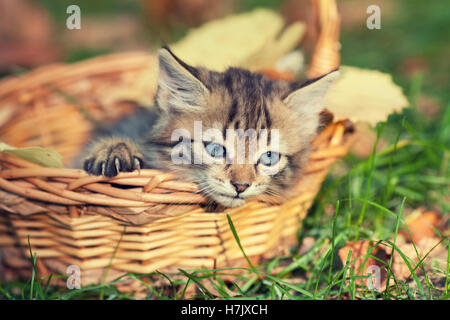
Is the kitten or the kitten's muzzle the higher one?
the kitten

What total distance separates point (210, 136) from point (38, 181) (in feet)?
2.23

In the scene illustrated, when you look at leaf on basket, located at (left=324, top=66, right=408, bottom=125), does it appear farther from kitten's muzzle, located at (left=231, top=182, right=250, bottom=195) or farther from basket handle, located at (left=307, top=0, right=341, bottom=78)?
kitten's muzzle, located at (left=231, top=182, right=250, bottom=195)

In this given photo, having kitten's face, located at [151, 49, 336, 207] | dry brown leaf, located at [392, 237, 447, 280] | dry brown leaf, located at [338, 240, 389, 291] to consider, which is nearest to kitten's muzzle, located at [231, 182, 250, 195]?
kitten's face, located at [151, 49, 336, 207]

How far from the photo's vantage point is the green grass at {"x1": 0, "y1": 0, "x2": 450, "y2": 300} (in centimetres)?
159

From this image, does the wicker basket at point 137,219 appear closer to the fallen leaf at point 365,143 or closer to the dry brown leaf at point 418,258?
the dry brown leaf at point 418,258

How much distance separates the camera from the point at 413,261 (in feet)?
5.40

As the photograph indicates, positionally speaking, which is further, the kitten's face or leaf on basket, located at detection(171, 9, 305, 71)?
leaf on basket, located at detection(171, 9, 305, 71)

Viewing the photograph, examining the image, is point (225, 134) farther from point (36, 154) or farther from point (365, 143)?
point (365, 143)

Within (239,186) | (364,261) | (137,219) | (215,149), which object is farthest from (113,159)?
(364,261)

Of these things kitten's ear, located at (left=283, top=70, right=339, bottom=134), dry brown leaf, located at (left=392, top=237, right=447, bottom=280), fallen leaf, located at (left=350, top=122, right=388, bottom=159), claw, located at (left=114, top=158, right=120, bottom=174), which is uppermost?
kitten's ear, located at (left=283, top=70, right=339, bottom=134)

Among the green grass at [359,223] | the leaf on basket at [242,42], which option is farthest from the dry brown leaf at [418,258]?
the leaf on basket at [242,42]

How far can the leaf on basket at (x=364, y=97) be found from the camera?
6.00ft
